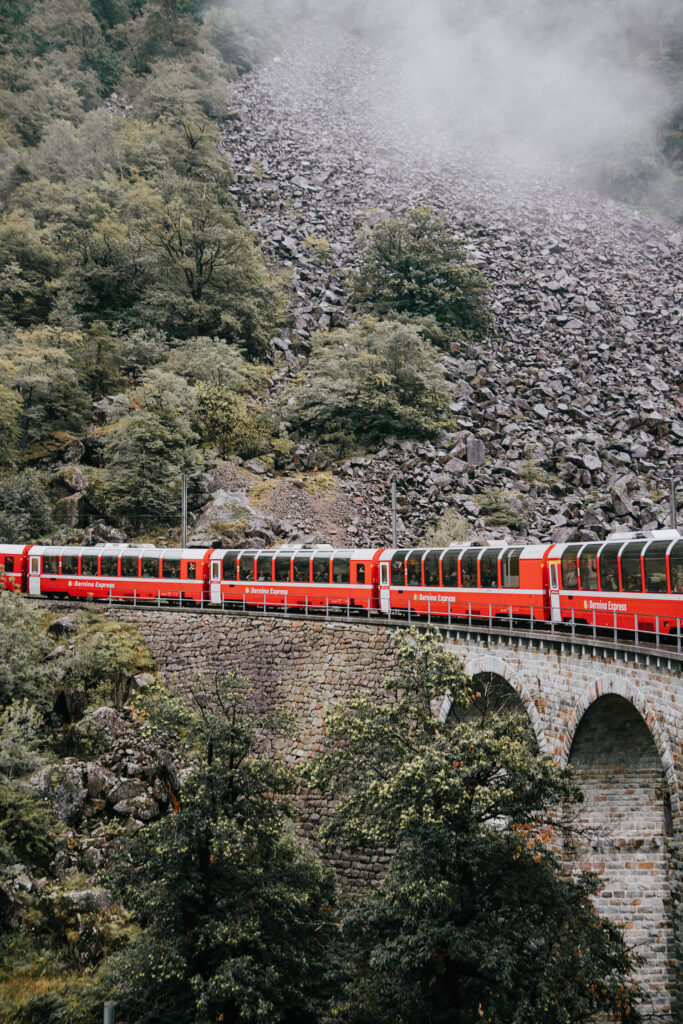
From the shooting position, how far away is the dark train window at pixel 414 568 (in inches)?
1099

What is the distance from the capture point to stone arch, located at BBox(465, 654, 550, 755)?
20.8 m

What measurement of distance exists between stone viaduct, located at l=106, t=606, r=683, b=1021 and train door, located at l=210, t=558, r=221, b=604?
6618 mm

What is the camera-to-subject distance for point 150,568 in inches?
1291

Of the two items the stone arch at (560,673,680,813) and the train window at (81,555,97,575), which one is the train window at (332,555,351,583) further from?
the stone arch at (560,673,680,813)

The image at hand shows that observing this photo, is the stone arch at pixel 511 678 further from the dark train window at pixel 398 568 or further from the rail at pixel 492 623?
the dark train window at pixel 398 568

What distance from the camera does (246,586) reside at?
102 feet

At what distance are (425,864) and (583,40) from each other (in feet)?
387

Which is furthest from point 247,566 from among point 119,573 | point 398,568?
point 398,568

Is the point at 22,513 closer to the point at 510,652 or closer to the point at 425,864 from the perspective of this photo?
the point at 510,652

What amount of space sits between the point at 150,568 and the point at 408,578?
1073 cm

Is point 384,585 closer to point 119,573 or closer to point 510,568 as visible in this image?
point 510,568

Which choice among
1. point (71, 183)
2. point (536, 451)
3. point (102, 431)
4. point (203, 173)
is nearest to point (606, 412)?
point (536, 451)

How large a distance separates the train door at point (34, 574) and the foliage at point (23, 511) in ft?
12.3

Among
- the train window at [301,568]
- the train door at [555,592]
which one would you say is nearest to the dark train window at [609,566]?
the train door at [555,592]
